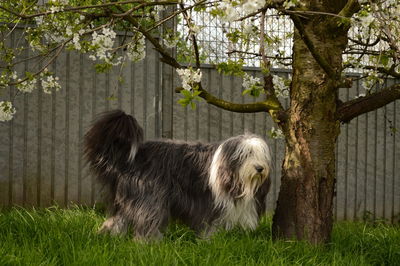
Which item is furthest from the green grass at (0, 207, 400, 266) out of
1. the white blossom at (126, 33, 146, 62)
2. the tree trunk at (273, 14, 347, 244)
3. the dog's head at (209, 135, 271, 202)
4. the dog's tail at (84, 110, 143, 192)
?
the white blossom at (126, 33, 146, 62)

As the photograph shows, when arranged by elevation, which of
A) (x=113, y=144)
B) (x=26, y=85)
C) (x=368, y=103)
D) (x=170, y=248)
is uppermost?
(x=26, y=85)

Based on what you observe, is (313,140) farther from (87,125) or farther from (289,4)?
(87,125)

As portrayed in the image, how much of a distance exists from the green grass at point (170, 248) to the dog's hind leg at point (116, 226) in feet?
0.22

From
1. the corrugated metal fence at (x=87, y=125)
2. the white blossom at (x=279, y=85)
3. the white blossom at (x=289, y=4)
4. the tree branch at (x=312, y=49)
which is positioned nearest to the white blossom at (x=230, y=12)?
the white blossom at (x=289, y=4)

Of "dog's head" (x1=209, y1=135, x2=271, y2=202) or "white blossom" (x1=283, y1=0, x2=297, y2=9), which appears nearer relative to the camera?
"white blossom" (x1=283, y1=0, x2=297, y2=9)

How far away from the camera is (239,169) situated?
14.2 feet

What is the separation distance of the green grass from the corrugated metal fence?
956 millimetres

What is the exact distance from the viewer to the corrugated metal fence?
5729mm

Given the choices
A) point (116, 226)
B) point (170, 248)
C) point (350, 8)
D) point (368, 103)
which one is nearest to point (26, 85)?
point (116, 226)

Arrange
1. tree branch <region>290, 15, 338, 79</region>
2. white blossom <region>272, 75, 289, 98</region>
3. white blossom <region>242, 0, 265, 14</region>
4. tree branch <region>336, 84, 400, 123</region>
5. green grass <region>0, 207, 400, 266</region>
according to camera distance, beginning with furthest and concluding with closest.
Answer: white blossom <region>272, 75, 289, 98</region> → tree branch <region>336, 84, 400, 123</region> → green grass <region>0, 207, 400, 266</region> → tree branch <region>290, 15, 338, 79</region> → white blossom <region>242, 0, 265, 14</region>

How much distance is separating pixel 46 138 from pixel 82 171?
46cm

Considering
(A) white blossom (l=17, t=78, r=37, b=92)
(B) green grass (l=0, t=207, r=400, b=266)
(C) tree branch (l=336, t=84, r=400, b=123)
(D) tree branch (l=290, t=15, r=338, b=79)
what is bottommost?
(B) green grass (l=0, t=207, r=400, b=266)

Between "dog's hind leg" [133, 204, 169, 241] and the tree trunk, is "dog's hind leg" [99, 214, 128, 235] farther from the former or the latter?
the tree trunk

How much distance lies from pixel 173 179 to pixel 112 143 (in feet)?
1.62
